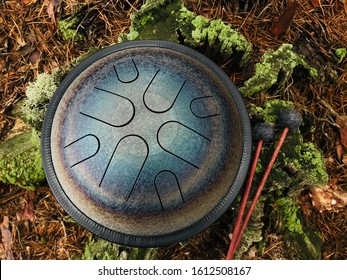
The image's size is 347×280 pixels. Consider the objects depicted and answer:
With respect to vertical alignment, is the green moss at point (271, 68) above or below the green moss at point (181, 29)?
below

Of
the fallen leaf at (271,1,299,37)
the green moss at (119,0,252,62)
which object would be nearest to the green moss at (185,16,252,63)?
the green moss at (119,0,252,62)

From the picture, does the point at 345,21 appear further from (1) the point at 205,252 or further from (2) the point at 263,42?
(1) the point at 205,252

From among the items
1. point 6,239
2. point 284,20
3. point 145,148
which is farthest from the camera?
point 284,20

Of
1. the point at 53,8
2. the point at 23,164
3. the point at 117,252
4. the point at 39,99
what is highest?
the point at 53,8

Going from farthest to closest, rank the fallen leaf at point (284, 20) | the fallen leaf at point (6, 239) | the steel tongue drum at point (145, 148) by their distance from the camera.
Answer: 1. the fallen leaf at point (284, 20)
2. the fallen leaf at point (6, 239)
3. the steel tongue drum at point (145, 148)

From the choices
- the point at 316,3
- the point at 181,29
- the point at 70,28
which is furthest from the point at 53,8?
the point at 316,3

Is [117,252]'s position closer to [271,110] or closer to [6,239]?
[6,239]

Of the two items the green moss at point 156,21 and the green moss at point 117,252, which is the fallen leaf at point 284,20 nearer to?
the green moss at point 156,21

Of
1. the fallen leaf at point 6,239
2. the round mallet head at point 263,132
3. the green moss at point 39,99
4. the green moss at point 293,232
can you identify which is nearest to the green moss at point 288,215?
the green moss at point 293,232
